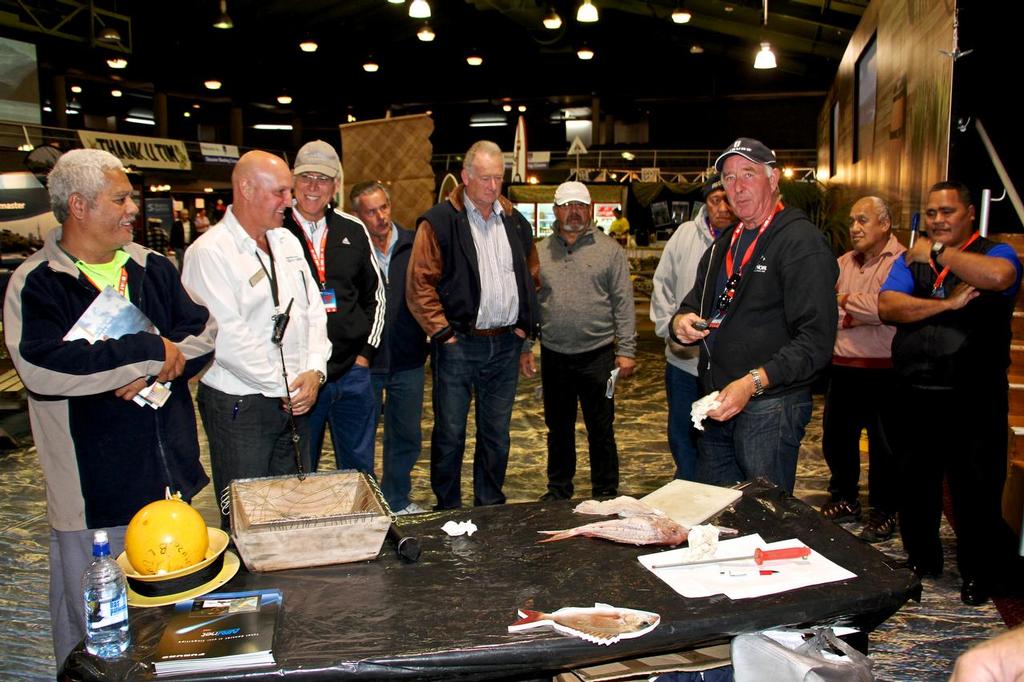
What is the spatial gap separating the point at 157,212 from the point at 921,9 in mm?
19557

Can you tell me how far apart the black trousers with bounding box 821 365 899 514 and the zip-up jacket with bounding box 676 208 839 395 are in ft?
4.87

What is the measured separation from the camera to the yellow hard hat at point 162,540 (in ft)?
5.70

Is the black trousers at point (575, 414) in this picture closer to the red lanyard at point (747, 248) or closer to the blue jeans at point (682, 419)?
the blue jeans at point (682, 419)

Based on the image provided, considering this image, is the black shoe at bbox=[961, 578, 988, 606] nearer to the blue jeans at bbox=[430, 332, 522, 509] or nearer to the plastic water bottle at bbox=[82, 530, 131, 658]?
the blue jeans at bbox=[430, 332, 522, 509]

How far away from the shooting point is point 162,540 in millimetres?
1736

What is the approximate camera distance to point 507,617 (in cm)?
171

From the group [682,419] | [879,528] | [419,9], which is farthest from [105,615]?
[419,9]

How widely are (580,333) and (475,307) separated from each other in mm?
653

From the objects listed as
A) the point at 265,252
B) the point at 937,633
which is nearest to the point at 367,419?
the point at 265,252

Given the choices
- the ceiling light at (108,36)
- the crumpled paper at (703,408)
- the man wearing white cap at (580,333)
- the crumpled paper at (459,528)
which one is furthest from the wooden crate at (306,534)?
the ceiling light at (108,36)

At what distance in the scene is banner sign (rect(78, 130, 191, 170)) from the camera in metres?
18.2

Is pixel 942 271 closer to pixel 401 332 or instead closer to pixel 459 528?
pixel 459 528

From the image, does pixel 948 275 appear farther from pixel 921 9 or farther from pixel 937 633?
pixel 921 9

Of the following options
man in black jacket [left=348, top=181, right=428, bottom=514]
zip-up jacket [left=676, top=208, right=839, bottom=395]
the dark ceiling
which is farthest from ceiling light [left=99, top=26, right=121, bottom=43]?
zip-up jacket [left=676, top=208, right=839, bottom=395]
